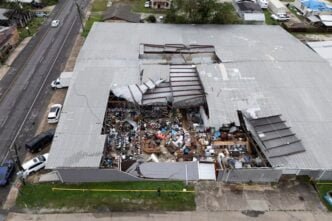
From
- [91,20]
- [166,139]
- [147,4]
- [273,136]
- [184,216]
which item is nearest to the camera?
[184,216]

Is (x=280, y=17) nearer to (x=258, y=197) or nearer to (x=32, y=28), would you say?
(x=258, y=197)

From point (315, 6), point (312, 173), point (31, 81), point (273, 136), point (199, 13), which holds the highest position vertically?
point (199, 13)

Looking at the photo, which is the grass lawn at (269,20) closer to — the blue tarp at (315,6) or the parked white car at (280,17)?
the parked white car at (280,17)

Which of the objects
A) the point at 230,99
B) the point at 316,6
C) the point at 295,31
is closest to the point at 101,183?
the point at 230,99

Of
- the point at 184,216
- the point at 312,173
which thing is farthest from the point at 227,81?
the point at 184,216

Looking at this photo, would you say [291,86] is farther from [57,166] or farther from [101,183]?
[57,166]

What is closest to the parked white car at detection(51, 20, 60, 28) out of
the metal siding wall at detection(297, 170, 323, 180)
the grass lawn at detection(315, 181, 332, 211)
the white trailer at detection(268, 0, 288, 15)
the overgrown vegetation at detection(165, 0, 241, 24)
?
the overgrown vegetation at detection(165, 0, 241, 24)
